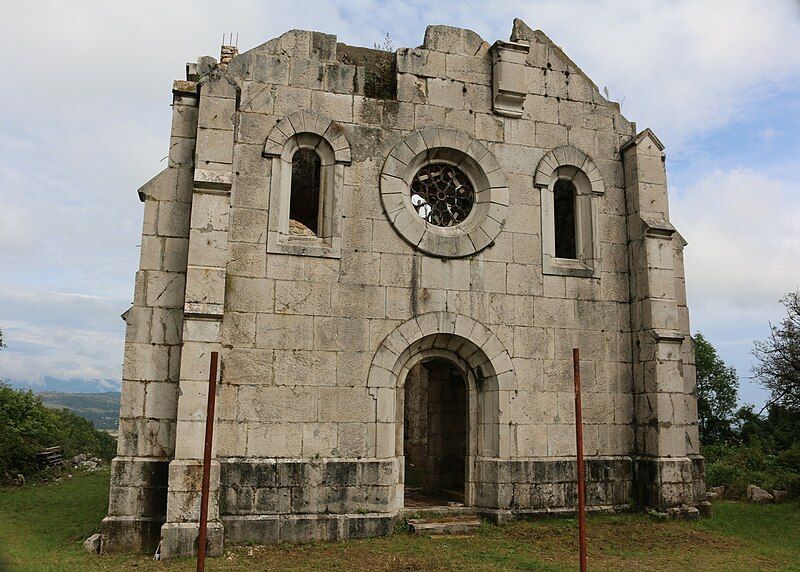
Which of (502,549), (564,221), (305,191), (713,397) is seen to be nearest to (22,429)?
(305,191)

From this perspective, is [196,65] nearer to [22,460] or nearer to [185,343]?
[185,343]

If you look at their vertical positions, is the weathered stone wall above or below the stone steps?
above

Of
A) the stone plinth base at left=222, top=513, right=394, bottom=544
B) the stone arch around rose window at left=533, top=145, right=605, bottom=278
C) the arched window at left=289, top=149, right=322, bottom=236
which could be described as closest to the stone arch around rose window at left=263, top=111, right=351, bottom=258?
the arched window at left=289, top=149, right=322, bottom=236

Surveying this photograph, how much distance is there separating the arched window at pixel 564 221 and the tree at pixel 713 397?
15265mm

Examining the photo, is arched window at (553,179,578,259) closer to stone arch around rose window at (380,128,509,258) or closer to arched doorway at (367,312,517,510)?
stone arch around rose window at (380,128,509,258)

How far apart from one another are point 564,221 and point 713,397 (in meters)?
17.3

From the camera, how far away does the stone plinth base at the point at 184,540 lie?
351 inches

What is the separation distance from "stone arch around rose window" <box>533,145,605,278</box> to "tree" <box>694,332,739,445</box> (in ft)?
53.1

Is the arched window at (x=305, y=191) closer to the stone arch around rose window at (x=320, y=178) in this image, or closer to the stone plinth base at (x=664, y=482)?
the stone arch around rose window at (x=320, y=178)

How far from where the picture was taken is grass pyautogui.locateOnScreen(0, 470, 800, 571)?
8664 millimetres

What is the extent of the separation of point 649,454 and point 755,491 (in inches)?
193

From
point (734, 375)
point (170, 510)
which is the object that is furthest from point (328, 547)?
point (734, 375)

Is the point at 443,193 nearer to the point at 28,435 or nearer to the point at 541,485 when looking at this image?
the point at 541,485

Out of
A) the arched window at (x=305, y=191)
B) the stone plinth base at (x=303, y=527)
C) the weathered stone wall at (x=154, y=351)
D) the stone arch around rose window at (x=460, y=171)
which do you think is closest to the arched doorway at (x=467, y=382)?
the stone plinth base at (x=303, y=527)
